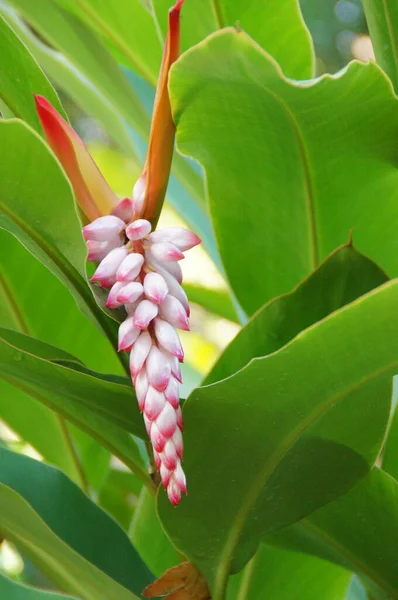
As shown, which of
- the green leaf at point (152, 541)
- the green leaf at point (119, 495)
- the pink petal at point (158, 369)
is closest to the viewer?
the pink petal at point (158, 369)

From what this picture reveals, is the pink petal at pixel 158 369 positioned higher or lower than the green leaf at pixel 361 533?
higher

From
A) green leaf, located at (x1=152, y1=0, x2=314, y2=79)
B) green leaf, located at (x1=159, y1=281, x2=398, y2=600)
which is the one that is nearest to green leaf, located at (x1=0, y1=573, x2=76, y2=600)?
green leaf, located at (x1=159, y1=281, x2=398, y2=600)

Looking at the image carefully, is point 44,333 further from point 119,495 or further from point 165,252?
point 119,495

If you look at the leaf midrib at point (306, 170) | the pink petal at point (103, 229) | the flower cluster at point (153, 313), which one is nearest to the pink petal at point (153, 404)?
the flower cluster at point (153, 313)

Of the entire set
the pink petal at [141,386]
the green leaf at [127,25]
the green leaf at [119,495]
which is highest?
the green leaf at [127,25]

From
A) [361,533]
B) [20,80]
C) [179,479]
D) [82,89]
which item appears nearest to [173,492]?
[179,479]

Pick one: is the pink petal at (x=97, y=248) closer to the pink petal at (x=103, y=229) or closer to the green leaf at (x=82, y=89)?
the pink petal at (x=103, y=229)

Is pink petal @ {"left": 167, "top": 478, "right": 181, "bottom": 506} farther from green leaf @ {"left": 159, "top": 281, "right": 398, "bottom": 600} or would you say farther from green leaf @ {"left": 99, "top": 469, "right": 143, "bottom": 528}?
green leaf @ {"left": 99, "top": 469, "right": 143, "bottom": 528}
